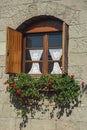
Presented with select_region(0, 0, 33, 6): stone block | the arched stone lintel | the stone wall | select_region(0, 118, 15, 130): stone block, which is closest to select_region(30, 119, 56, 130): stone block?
the stone wall

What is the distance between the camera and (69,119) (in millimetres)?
8906

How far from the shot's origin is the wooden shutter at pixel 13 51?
9.23 metres

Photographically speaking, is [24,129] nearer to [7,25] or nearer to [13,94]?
[13,94]

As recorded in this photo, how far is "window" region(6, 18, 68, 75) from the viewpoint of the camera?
9.37m

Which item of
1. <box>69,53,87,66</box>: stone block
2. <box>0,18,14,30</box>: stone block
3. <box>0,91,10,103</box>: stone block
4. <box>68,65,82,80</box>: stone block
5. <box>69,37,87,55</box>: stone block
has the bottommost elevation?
<box>0,91,10,103</box>: stone block

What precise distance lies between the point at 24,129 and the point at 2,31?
2.33 m

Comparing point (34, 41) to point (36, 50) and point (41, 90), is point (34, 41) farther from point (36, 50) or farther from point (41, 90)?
point (41, 90)

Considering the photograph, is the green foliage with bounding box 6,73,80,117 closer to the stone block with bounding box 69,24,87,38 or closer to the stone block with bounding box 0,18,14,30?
the stone block with bounding box 69,24,87,38

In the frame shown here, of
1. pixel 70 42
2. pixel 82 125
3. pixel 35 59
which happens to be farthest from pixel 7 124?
pixel 70 42

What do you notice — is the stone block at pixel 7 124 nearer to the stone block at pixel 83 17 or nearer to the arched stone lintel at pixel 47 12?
the arched stone lintel at pixel 47 12

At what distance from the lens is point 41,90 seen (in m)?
9.10

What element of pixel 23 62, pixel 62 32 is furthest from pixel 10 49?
pixel 62 32

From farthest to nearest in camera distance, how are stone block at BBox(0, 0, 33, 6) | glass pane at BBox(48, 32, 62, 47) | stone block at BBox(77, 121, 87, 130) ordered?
1. stone block at BBox(0, 0, 33, 6)
2. glass pane at BBox(48, 32, 62, 47)
3. stone block at BBox(77, 121, 87, 130)

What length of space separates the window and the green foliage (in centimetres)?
35
